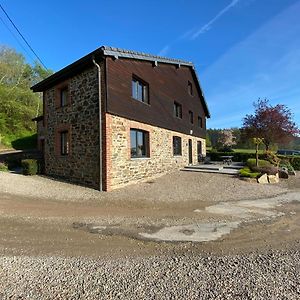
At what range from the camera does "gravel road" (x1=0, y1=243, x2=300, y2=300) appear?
326 centimetres

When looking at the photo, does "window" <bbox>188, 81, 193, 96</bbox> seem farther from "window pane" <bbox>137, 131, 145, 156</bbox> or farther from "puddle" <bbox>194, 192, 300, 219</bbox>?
"puddle" <bbox>194, 192, 300, 219</bbox>

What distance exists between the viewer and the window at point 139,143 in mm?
13406

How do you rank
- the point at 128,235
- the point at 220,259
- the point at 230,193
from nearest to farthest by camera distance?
1. the point at 220,259
2. the point at 128,235
3. the point at 230,193

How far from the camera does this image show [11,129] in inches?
1297

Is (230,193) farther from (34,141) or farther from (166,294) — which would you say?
(34,141)

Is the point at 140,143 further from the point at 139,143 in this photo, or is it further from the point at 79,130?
the point at 79,130

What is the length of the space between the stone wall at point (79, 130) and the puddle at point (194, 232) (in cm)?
607

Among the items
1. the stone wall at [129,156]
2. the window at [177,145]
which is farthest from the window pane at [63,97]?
the window at [177,145]

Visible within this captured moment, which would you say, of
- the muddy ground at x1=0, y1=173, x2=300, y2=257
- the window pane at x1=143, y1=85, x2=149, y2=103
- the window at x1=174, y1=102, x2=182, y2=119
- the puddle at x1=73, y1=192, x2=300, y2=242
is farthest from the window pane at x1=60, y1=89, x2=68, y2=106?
the puddle at x1=73, y1=192, x2=300, y2=242

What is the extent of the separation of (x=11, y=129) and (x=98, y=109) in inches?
1037

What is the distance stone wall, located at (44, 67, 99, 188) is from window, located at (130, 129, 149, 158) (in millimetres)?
2267

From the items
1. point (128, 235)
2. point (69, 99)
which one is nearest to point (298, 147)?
point (69, 99)

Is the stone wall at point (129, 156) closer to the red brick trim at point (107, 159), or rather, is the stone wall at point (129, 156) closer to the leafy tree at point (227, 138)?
the red brick trim at point (107, 159)

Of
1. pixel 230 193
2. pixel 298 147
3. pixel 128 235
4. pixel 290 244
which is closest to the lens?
pixel 290 244
